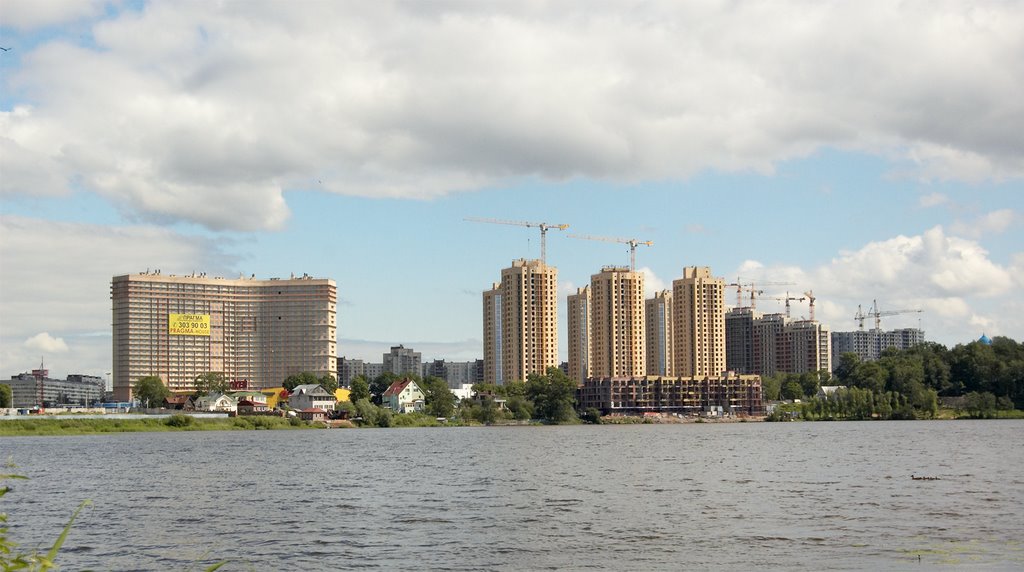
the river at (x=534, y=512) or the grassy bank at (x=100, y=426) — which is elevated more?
the river at (x=534, y=512)

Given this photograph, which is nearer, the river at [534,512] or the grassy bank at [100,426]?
the river at [534,512]

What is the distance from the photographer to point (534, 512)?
52.6 m

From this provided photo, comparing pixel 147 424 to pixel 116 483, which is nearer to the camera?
pixel 116 483

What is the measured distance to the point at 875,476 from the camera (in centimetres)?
7212

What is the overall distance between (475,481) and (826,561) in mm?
38503

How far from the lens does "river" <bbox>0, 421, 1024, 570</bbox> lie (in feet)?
126

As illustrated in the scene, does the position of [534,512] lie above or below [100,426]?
above

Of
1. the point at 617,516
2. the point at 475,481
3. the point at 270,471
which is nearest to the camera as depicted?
the point at 617,516

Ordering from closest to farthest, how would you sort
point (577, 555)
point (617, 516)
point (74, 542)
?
point (577, 555), point (74, 542), point (617, 516)

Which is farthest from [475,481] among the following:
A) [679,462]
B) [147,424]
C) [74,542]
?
[147,424]

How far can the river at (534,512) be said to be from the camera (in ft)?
126

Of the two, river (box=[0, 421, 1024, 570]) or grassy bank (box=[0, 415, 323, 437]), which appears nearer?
river (box=[0, 421, 1024, 570])

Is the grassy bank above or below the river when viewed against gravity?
below

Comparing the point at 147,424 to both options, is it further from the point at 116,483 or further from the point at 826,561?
the point at 826,561
